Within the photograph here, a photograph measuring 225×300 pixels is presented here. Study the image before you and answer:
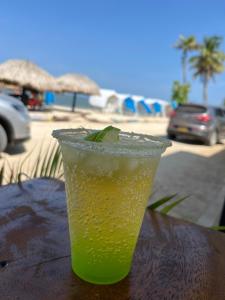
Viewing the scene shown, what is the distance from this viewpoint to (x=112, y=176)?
0.66 m

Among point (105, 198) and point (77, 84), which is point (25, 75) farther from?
point (105, 198)

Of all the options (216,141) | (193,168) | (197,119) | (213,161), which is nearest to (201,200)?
(193,168)

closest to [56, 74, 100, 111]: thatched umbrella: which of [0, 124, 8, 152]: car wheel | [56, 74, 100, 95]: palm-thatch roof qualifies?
[56, 74, 100, 95]: palm-thatch roof

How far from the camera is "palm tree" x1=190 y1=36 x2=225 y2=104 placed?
36219 millimetres

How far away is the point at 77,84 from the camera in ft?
70.5

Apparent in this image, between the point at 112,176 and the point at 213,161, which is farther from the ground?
the point at 112,176

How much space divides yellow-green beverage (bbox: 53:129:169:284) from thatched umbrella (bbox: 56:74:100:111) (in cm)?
2028

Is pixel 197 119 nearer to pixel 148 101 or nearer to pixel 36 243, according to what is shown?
Answer: pixel 36 243

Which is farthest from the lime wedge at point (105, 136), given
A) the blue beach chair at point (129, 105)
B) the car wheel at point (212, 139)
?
the blue beach chair at point (129, 105)

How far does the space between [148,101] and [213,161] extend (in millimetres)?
20554

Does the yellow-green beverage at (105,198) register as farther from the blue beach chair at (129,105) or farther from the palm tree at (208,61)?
the palm tree at (208,61)

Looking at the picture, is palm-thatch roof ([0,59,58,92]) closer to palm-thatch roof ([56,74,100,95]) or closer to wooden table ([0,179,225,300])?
palm-thatch roof ([56,74,100,95])

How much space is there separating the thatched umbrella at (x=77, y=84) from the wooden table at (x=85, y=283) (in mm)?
19950

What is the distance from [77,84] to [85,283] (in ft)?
70.4
